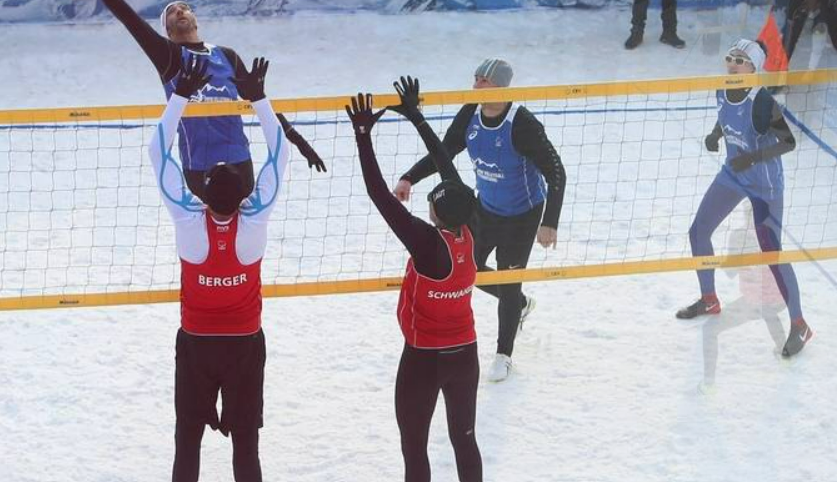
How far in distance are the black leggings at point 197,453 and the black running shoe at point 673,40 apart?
8586 mm

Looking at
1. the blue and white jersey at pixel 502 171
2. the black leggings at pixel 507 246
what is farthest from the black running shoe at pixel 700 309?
the blue and white jersey at pixel 502 171

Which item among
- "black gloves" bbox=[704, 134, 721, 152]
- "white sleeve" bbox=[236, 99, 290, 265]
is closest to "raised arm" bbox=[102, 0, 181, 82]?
"white sleeve" bbox=[236, 99, 290, 265]

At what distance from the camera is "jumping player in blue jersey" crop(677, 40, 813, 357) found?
658 cm

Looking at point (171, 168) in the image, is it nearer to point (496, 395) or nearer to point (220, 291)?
point (220, 291)

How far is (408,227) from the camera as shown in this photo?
189 inches

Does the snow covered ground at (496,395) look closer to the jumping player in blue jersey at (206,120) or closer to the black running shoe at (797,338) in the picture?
the black running shoe at (797,338)

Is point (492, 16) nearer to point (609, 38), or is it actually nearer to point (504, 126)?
point (609, 38)

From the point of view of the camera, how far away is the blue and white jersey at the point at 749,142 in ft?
21.7

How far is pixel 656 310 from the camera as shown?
741cm

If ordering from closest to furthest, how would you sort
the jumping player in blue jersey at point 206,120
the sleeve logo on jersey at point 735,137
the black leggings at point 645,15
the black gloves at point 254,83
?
the black gloves at point 254,83 < the jumping player in blue jersey at point 206,120 < the sleeve logo on jersey at point 735,137 < the black leggings at point 645,15

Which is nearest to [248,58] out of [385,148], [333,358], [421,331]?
[385,148]

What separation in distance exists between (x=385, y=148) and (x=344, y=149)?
355 millimetres

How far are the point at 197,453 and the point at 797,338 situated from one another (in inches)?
148

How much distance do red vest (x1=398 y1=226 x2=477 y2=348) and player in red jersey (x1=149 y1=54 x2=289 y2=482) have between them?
26.2 inches
